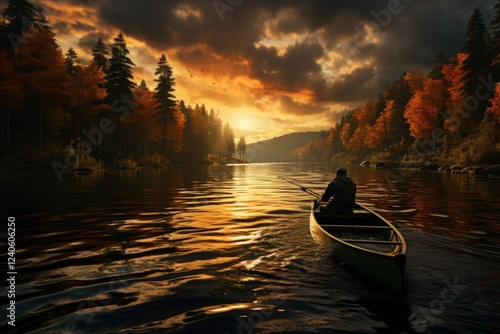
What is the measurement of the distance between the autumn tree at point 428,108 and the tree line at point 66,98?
139 ft

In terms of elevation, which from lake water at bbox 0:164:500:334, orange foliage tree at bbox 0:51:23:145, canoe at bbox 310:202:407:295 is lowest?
lake water at bbox 0:164:500:334

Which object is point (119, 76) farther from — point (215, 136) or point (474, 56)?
point (215, 136)

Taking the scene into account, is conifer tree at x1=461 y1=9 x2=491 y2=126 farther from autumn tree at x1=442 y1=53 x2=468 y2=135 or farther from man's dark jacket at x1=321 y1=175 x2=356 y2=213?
man's dark jacket at x1=321 y1=175 x2=356 y2=213

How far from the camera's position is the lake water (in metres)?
4.12

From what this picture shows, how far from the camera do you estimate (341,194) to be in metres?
8.64

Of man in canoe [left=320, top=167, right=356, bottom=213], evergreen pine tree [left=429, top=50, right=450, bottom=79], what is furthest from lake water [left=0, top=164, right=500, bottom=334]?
evergreen pine tree [left=429, top=50, right=450, bottom=79]

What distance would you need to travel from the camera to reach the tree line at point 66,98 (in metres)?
32.5

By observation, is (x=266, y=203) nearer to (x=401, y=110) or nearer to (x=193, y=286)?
(x=193, y=286)

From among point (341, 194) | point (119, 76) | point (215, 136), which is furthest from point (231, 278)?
point (215, 136)

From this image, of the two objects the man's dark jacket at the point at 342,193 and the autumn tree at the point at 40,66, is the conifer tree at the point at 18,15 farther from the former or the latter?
the man's dark jacket at the point at 342,193

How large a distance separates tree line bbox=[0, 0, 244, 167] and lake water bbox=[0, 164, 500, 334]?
27370 mm

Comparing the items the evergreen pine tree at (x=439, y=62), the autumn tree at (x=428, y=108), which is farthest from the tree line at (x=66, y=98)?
the evergreen pine tree at (x=439, y=62)

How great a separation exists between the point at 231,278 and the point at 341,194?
4375mm

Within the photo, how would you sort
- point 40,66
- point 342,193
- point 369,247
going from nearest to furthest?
point 369,247
point 342,193
point 40,66
